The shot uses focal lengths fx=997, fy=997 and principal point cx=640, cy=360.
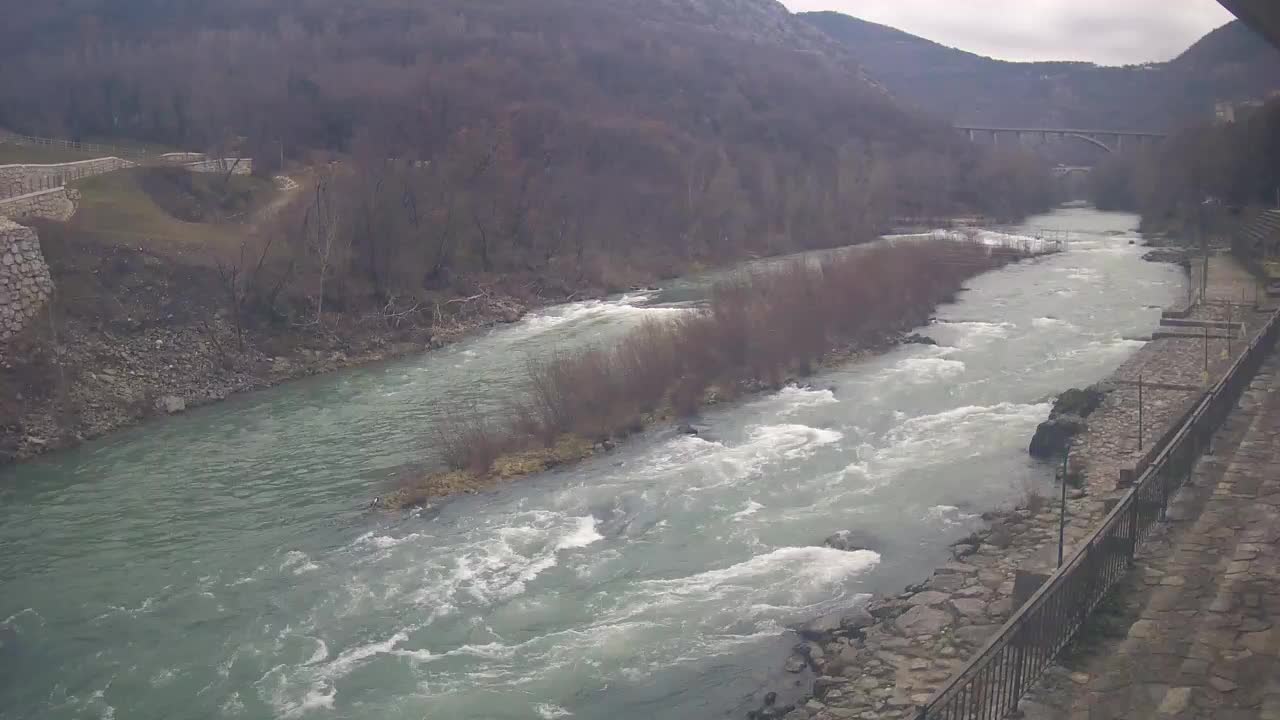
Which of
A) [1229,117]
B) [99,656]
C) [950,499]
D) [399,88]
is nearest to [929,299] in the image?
[950,499]

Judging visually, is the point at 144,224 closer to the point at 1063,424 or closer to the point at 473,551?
the point at 473,551

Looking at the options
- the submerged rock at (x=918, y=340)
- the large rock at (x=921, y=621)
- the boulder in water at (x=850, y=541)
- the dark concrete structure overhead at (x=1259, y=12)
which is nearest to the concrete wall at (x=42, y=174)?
the submerged rock at (x=918, y=340)

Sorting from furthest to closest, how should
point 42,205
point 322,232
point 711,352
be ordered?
point 322,232 → point 42,205 → point 711,352

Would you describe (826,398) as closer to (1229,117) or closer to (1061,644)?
(1061,644)

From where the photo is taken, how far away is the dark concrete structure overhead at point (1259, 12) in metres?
6.80

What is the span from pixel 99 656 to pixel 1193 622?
1127 cm

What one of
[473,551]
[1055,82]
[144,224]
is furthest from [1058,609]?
[1055,82]

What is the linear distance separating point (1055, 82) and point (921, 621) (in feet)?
367

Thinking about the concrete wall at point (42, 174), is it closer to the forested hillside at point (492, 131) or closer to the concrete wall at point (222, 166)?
the concrete wall at point (222, 166)

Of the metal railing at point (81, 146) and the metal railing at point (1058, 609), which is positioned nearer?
the metal railing at point (1058, 609)

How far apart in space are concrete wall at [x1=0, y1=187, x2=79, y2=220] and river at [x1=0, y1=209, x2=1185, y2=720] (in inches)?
402

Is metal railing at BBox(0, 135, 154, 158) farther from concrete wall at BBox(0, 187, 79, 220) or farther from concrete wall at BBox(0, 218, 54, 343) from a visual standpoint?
concrete wall at BBox(0, 218, 54, 343)

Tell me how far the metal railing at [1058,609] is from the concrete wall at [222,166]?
3975cm

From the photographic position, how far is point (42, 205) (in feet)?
97.1
